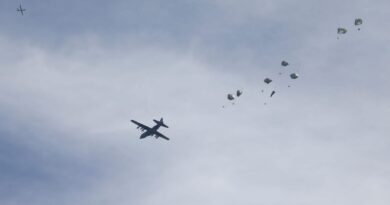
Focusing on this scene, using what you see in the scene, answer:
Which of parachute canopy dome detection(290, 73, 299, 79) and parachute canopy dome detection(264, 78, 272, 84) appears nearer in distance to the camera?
parachute canopy dome detection(290, 73, 299, 79)

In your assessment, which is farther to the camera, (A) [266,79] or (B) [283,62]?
(A) [266,79]

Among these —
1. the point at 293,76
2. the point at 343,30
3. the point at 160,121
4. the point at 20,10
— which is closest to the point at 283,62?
the point at 293,76

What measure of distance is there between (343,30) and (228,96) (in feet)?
128

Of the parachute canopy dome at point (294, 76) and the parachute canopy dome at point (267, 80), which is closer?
the parachute canopy dome at point (294, 76)

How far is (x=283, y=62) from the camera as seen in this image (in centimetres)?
14425

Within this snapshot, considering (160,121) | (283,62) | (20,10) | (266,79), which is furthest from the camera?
(160,121)

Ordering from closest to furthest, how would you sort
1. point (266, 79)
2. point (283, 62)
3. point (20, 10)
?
point (283, 62) < point (266, 79) < point (20, 10)

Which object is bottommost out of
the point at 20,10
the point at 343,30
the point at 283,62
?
the point at 283,62

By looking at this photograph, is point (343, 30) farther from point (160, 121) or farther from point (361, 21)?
point (160, 121)

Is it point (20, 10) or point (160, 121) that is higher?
point (20, 10)

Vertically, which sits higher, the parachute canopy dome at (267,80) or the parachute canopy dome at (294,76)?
the parachute canopy dome at (294,76)

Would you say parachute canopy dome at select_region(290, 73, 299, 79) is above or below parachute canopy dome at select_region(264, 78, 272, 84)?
above

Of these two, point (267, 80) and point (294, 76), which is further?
point (267, 80)

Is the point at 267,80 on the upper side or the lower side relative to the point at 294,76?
lower
